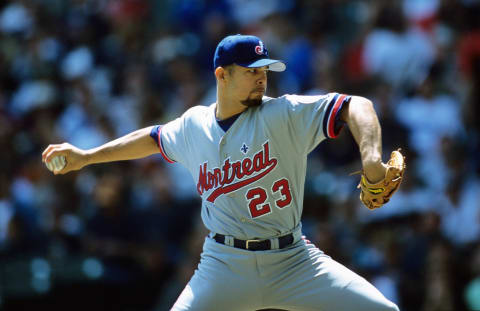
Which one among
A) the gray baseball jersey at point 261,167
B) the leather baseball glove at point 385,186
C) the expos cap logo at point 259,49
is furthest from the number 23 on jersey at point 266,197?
the expos cap logo at point 259,49

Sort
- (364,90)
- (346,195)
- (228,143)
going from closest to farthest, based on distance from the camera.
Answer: (228,143) → (346,195) → (364,90)

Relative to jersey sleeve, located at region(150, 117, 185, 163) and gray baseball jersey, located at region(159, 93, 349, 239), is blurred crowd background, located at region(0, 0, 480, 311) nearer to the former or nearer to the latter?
jersey sleeve, located at region(150, 117, 185, 163)

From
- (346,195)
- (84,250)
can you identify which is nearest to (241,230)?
(346,195)

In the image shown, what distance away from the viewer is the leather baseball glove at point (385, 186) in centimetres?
350

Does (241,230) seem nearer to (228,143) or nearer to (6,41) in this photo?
(228,143)

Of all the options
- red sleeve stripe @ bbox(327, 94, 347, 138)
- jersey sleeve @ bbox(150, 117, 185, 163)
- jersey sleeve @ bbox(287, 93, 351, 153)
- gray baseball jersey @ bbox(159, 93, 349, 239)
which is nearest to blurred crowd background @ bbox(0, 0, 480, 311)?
jersey sleeve @ bbox(150, 117, 185, 163)

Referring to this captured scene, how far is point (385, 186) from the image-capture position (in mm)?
3518

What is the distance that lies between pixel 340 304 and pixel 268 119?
1040 millimetres

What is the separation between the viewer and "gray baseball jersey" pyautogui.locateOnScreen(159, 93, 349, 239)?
4.05 metres

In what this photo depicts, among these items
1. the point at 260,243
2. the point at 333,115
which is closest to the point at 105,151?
the point at 260,243

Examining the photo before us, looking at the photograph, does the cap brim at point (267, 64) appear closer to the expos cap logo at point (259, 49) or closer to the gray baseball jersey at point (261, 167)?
the expos cap logo at point (259, 49)

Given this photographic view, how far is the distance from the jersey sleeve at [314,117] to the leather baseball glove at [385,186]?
0.39 m

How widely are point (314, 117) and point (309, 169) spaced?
377cm

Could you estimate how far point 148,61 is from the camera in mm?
10008
